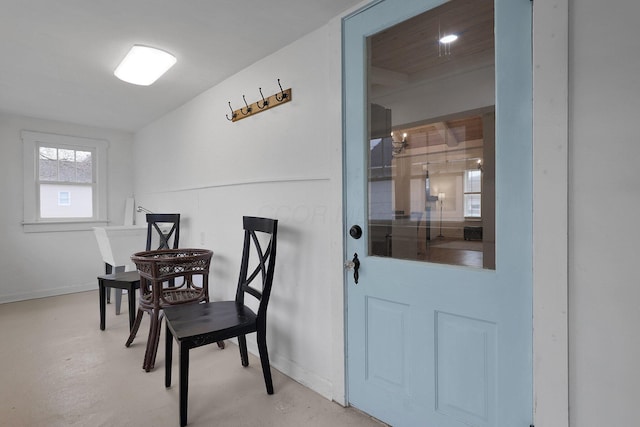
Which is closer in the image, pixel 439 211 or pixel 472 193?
pixel 472 193

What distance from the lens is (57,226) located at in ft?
14.3

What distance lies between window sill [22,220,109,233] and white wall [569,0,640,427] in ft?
17.2

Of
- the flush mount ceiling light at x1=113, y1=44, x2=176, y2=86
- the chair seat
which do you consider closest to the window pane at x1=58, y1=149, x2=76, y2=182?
the flush mount ceiling light at x1=113, y1=44, x2=176, y2=86

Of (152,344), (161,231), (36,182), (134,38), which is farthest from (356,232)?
(36,182)

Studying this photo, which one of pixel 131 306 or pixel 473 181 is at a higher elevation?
pixel 473 181

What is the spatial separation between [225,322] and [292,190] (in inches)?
36.0

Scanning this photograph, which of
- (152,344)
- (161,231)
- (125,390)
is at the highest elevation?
(161,231)

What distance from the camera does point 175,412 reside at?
Result: 1.88 m

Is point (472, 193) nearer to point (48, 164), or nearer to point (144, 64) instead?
point (144, 64)

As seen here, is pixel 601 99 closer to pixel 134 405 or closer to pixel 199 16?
pixel 199 16

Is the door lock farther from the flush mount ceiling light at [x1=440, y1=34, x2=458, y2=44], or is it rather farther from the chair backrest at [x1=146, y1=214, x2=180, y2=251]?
the chair backrest at [x1=146, y1=214, x2=180, y2=251]

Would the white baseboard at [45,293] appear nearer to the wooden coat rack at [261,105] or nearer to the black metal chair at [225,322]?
the black metal chair at [225,322]

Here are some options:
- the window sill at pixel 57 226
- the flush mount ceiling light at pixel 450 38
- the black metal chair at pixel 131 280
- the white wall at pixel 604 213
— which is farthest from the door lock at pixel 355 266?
the window sill at pixel 57 226

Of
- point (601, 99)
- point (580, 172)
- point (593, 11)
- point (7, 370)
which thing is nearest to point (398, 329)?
point (580, 172)
